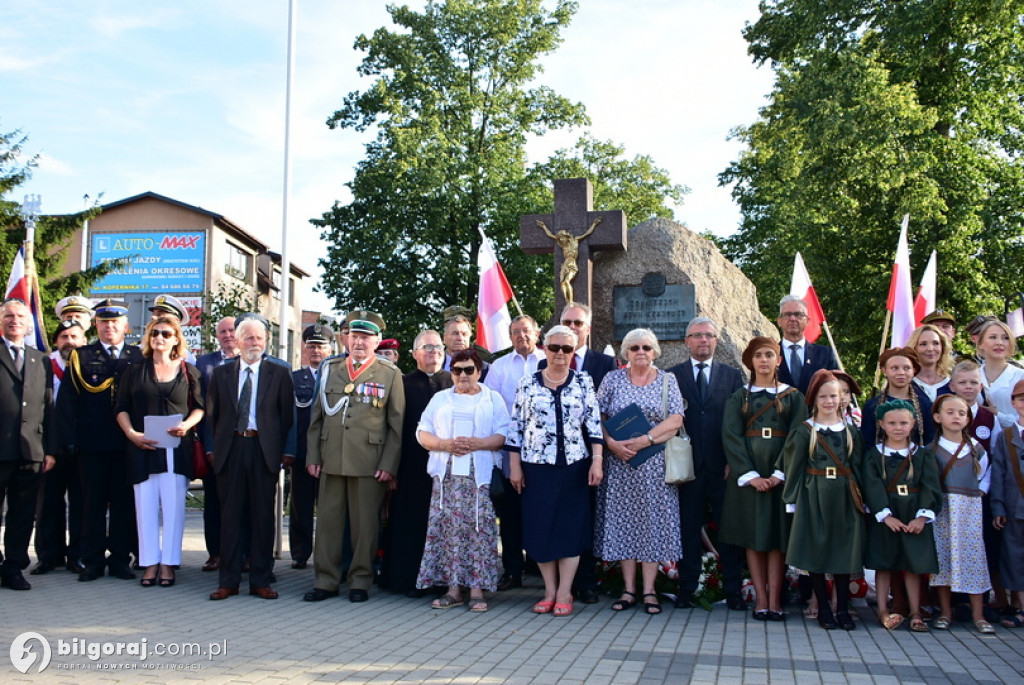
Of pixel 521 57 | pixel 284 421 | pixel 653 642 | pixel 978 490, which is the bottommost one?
pixel 653 642

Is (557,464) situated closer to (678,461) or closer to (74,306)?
(678,461)

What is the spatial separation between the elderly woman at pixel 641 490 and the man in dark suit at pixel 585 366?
236 millimetres

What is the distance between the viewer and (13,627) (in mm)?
5496

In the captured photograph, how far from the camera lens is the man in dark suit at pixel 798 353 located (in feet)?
23.0

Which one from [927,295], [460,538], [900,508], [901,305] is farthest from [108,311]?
[927,295]

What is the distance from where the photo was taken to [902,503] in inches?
227

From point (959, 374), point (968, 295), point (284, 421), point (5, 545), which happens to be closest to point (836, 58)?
point (968, 295)

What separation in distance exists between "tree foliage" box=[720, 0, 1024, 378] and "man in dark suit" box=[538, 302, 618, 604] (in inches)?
481

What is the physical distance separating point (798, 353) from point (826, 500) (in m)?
1.64

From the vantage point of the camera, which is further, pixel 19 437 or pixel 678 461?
pixel 19 437

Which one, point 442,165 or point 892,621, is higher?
point 442,165

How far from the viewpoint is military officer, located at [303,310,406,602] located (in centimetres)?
664

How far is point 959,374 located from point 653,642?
2.92 m

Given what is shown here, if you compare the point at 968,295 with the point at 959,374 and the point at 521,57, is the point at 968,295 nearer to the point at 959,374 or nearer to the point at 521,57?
the point at 959,374
